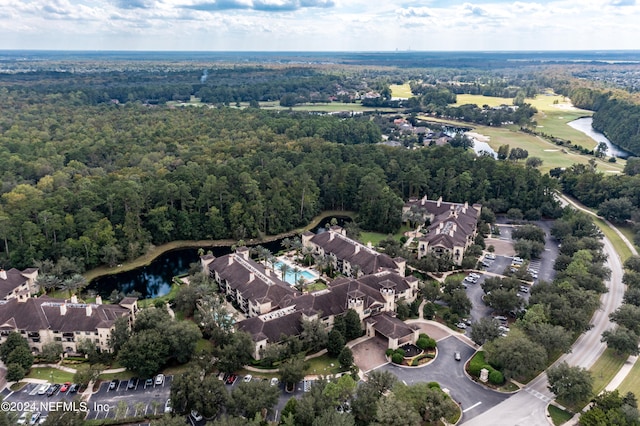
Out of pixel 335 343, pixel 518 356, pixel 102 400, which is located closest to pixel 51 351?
pixel 102 400

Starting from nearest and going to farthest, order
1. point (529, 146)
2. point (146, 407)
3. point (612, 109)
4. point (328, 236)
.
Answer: point (146, 407), point (328, 236), point (529, 146), point (612, 109)

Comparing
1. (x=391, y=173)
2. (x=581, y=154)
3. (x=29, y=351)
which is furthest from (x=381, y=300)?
(x=581, y=154)

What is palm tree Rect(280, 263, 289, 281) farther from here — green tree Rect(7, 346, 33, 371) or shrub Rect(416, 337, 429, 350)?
green tree Rect(7, 346, 33, 371)

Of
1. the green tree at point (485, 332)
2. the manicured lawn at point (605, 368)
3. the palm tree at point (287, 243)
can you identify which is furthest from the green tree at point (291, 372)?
the palm tree at point (287, 243)

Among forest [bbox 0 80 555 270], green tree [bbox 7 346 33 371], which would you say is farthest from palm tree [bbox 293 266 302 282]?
green tree [bbox 7 346 33 371]

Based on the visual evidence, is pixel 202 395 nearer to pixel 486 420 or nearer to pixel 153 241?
pixel 486 420

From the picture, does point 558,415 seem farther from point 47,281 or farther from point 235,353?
point 47,281

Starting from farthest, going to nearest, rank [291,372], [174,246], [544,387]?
[174,246] < [544,387] < [291,372]

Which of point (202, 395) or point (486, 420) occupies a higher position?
point (202, 395)
